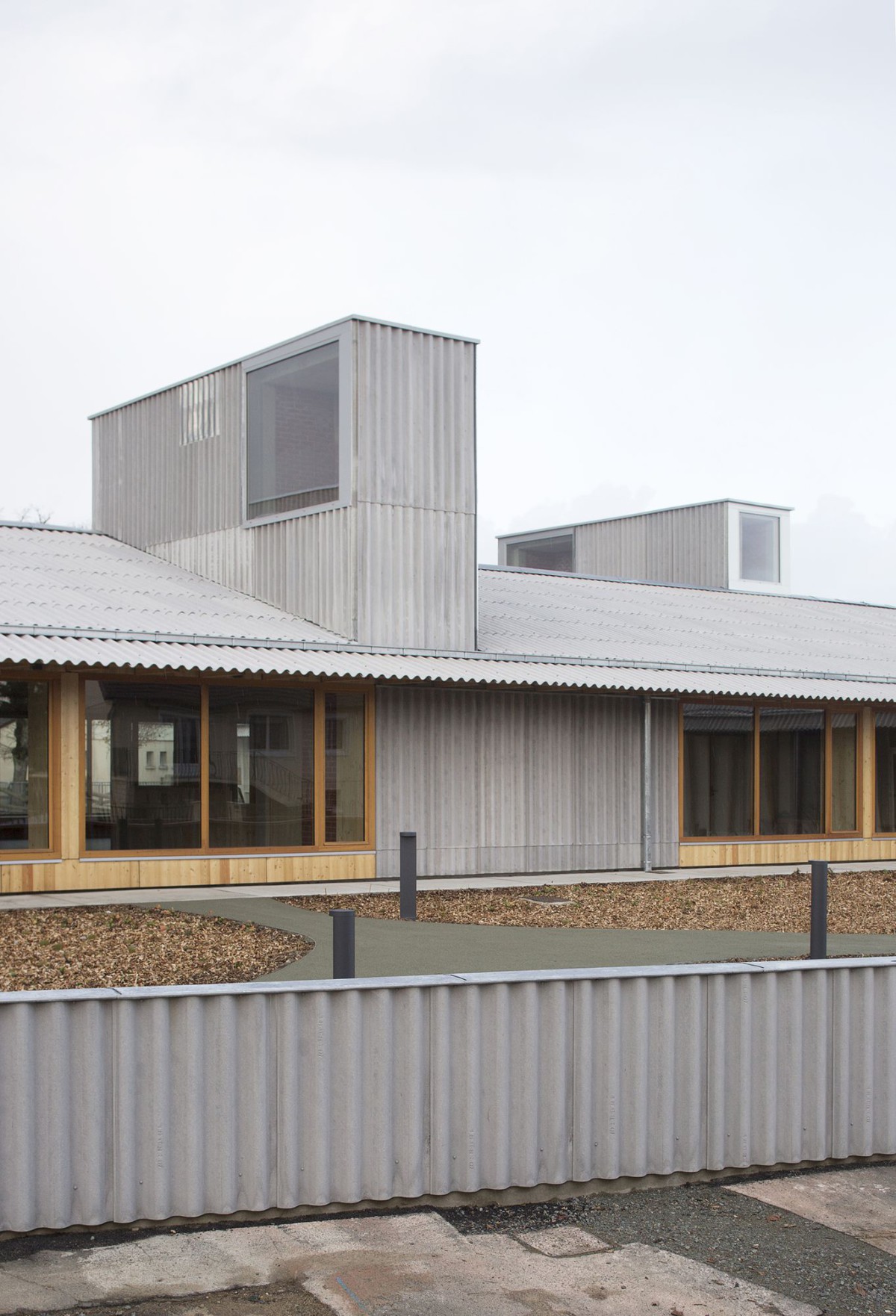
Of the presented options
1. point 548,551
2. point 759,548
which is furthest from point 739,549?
point 548,551

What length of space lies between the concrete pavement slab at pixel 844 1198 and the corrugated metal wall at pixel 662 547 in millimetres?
27046

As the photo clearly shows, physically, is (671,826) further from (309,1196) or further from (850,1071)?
(309,1196)

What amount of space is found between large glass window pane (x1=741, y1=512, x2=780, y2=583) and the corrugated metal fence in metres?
27.5

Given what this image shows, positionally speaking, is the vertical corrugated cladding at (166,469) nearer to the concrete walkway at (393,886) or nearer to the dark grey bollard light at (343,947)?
the concrete walkway at (393,886)

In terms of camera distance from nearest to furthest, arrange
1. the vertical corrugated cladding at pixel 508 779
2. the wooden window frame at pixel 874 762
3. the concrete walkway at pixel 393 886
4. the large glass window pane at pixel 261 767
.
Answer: the concrete walkway at pixel 393 886
the large glass window pane at pixel 261 767
the vertical corrugated cladding at pixel 508 779
the wooden window frame at pixel 874 762

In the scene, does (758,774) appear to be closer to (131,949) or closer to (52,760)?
(52,760)

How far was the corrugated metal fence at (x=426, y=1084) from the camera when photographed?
5.81 m

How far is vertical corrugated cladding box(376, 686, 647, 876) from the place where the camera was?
60.0ft

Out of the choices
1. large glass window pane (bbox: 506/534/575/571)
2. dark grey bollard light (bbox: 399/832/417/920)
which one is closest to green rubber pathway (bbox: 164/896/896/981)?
dark grey bollard light (bbox: 399/832/417/920)

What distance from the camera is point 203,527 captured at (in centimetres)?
2153

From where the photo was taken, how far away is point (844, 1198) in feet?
21.4

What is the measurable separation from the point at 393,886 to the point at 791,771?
7.54 m

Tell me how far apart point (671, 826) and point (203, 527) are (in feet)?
26.5

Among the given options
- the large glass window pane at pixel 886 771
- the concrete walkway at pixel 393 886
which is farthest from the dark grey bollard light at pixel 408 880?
the large glass window pane at pixel 886 771
